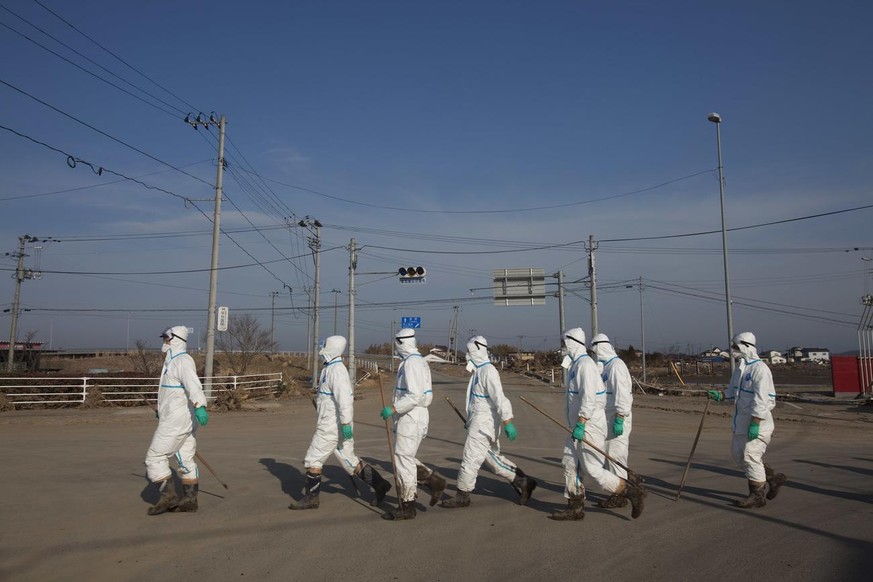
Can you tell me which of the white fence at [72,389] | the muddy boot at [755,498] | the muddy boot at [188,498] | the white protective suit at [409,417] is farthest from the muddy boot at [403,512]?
the white fence at [72,389]

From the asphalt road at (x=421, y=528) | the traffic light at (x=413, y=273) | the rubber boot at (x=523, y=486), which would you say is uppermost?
the traffic light at (x=413, y=273)

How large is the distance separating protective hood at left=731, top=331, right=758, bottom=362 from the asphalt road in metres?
1.83

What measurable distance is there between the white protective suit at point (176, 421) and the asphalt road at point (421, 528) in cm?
A: 52

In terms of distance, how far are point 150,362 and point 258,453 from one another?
33983 mm

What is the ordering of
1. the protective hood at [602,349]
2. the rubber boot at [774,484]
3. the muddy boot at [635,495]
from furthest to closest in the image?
the protective hood at [602,349]
the rubber boot at [774,484]
the muddy boot at [635,495]

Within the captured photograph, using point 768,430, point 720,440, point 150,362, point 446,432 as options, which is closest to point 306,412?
point 446,432

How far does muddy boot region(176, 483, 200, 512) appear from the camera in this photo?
23.7 ft

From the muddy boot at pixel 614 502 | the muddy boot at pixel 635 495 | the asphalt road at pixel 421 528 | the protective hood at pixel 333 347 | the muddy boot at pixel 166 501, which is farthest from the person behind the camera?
the protective hood at pixel 333 347

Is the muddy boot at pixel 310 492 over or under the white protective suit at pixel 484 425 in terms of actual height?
under

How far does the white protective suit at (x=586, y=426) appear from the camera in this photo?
6980mm

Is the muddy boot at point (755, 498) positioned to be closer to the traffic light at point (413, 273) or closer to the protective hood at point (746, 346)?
the protective hood at point (746, 346)

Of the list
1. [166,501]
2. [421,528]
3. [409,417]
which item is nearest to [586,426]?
[409,417]

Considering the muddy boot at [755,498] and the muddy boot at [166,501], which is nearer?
the muddy boot at [166,501]

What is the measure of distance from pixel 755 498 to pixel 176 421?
22.4ft
